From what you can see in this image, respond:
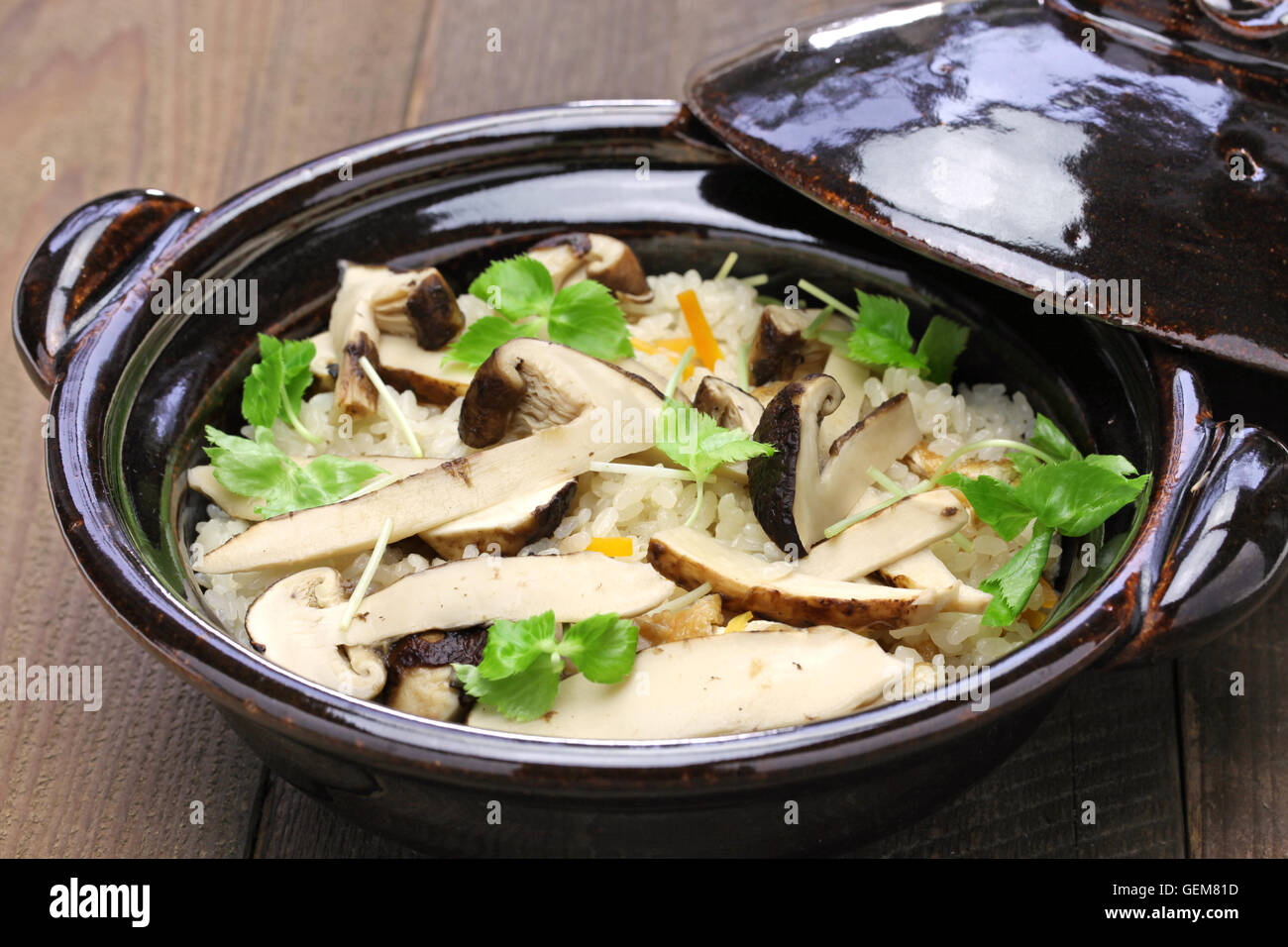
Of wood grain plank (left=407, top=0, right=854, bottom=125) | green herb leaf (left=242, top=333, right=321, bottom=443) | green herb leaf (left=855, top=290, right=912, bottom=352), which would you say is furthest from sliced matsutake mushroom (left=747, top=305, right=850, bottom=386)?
wood grain plank (left=407, top=0, right=854, bottom=125)

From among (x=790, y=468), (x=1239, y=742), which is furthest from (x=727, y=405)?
(x=1239, y=742)

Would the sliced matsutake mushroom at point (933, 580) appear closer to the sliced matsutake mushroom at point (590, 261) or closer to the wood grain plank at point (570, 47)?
the sliced matsutake mushroom at point (590, 261)

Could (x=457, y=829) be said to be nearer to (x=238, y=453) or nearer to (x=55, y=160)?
(x=238, y=453)

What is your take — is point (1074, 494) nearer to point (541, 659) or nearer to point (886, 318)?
point (886, 318)

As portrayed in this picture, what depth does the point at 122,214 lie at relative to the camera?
279 centimetres

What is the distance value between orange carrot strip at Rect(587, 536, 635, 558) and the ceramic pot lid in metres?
0.79

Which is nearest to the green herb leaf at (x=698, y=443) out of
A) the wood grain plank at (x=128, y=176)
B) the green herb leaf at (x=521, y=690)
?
the green herb leaf at (x=521, y=690)

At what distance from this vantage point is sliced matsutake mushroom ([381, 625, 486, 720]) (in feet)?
7.08

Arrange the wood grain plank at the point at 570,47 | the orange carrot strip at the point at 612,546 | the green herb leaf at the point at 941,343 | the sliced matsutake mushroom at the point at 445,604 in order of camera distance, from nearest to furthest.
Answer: the sliced matsutake mushroom at the point at 445,604 → the orange carrot strip at the point at 612,546 → the green herb leaf at the point at 941,343 → the wood grain plank at the point at 570,47

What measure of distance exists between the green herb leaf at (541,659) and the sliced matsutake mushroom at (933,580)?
495 millimetres

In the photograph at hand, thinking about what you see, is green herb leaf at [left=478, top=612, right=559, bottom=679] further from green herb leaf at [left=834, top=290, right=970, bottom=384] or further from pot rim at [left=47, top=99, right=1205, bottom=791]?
green herb leaf at [left=834, top=290, right=970, bottom=384]

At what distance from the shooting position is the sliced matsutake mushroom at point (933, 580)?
2.28 m

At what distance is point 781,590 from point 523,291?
0.94 m
